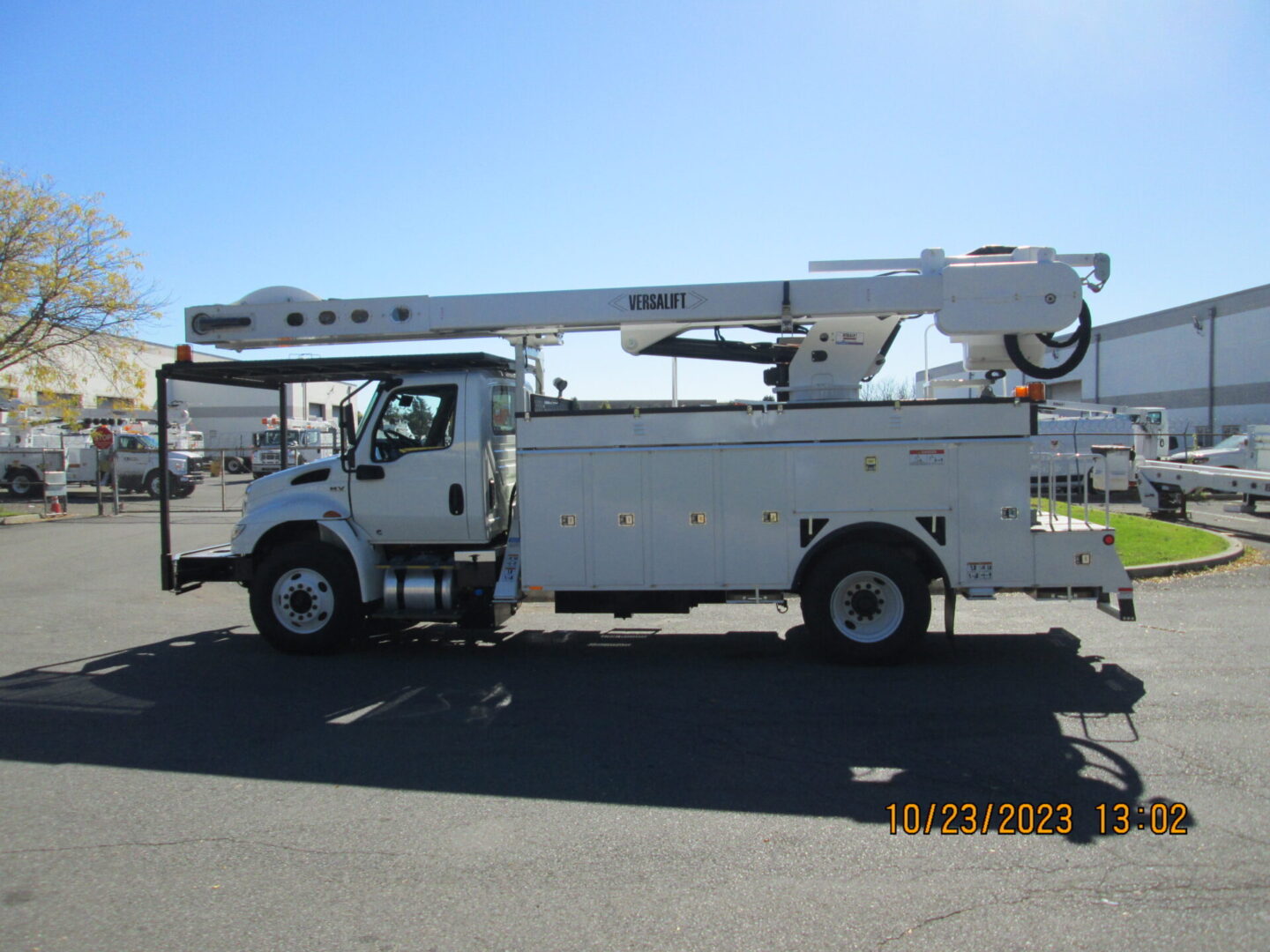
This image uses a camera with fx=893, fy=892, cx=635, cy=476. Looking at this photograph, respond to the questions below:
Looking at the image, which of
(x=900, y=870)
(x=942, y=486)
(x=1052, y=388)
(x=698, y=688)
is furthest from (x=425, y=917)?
(x=1052, y=388)

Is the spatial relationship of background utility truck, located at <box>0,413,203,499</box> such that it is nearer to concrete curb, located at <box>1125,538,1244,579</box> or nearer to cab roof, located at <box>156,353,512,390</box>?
cab roof, located at <box>156,353,512,390</box>

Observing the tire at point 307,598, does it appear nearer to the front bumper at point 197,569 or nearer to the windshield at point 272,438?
the front bumper at point 197,569

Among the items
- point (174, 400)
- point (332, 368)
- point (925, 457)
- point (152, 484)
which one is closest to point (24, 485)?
point (152, 484)

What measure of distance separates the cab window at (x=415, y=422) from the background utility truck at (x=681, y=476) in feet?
0.06

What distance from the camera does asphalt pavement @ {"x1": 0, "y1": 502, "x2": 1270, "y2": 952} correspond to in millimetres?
3566

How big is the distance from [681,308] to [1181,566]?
27.2ft

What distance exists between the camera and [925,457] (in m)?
7.20

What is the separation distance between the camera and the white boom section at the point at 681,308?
7219 mm

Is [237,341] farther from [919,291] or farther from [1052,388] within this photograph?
[1052,388]

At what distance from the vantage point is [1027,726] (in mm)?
5750

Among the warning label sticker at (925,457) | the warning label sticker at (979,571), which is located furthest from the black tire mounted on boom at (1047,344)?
the warning label sticker at (979,571)

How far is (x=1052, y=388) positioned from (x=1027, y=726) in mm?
56996

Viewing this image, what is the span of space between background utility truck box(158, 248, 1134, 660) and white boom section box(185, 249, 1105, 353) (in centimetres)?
2

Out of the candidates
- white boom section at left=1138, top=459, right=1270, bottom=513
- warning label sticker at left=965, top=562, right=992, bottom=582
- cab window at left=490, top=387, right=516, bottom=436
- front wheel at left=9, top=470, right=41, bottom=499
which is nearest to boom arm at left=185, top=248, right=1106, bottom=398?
cab window at left=490, top=387, right=516, bottom=436
